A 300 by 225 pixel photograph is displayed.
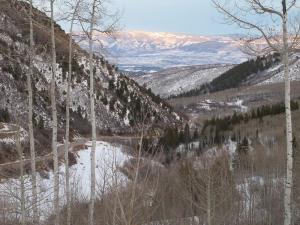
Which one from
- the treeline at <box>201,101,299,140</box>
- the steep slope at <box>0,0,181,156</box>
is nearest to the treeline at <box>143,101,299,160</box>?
the treeline at <box>201,101,299,140</box>

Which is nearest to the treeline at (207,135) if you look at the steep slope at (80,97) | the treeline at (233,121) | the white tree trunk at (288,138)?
the treeline at (233,121)

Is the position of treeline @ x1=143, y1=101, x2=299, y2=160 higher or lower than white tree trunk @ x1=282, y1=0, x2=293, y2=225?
lower

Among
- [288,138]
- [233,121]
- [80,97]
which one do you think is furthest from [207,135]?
[288,138]

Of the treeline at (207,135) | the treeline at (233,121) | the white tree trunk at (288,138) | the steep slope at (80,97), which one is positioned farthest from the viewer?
the treeline at (233,121)

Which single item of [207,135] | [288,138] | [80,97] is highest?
[288,138]

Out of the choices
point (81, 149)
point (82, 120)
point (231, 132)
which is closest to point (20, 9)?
point (81, 149)

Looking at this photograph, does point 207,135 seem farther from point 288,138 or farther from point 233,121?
point 288,138

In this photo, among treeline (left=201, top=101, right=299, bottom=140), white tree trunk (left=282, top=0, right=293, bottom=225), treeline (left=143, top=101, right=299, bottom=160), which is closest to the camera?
white tree trunk (left=282, top=0, right=293, bottom=225)

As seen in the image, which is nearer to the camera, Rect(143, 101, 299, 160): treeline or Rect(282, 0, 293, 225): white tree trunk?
Rect(282, 0, 293, 225): white tree trunk

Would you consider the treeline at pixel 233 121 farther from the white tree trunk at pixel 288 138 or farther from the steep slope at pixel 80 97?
the white tree trunk at pixel 288 138

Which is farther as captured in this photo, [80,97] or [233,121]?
[233,121]

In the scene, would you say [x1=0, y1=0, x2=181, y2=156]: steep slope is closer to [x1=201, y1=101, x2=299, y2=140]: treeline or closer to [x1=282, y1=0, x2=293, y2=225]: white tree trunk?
[x1=201, y1=101, x2=299, y2=140]: treeline

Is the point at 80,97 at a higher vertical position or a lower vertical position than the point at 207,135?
higher

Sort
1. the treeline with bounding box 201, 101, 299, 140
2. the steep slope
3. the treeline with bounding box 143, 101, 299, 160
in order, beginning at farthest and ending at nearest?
the treeline with bounding box 201, 101, 299, 140
the treeline with bounding box 143, 101, 299, 160
the steep slope
